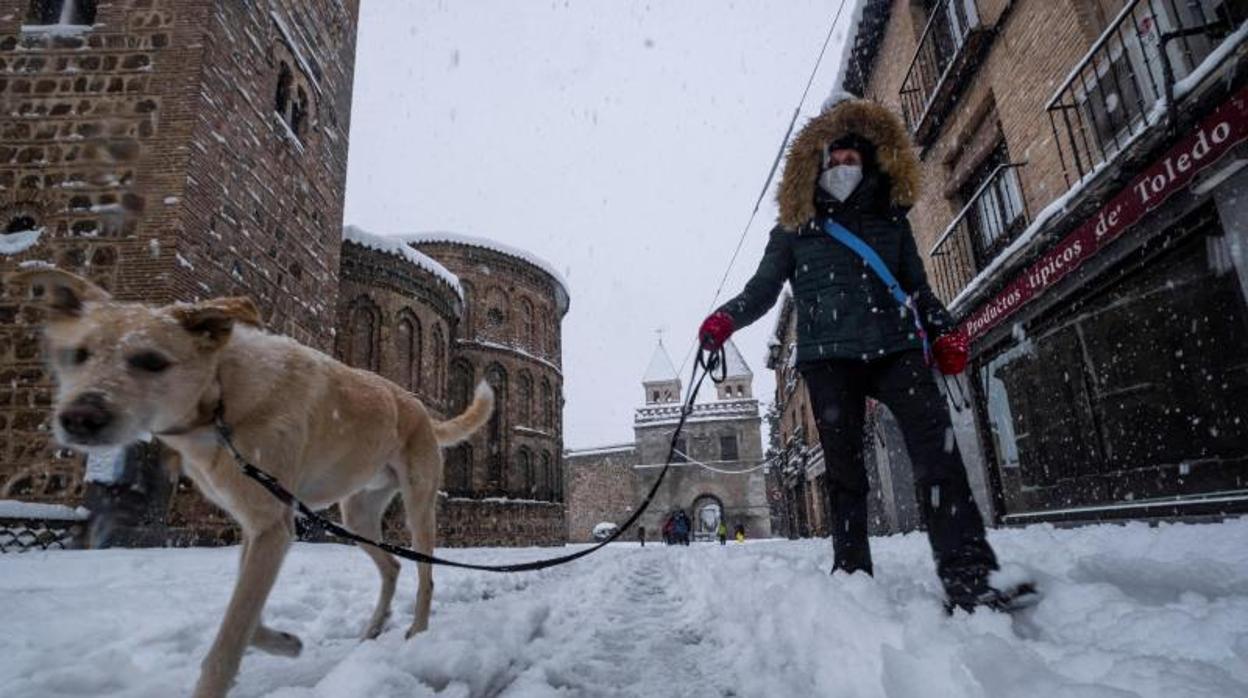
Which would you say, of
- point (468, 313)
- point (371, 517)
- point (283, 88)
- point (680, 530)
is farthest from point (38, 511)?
point (468, 313)

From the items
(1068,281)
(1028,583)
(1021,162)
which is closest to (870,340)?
(1028,583)

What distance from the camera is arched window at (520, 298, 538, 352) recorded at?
32.1m

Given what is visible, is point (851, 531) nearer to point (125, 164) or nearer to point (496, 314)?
point (125, 164)

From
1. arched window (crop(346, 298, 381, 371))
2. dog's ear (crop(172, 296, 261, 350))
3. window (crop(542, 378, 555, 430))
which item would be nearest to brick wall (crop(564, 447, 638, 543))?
window (crop(542, 378, 555, 430))

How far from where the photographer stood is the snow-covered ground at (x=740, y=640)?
4.65ft

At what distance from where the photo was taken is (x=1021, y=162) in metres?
8.12

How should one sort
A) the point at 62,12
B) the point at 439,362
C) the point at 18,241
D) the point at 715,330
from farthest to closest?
the point at 439,362
the point at 62,12
the point at 18,241
the point at 715,330

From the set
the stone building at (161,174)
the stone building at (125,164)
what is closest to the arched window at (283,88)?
the stone building at (161,174)

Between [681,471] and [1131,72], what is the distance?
135 feet

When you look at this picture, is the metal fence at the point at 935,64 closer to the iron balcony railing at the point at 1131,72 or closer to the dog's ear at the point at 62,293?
the iron balcony railing at the point at 1131,72

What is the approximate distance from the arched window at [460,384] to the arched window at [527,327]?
3.60 metres

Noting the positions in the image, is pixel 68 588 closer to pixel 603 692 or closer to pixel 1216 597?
pixel 603 692

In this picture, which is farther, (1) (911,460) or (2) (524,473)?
(2) (524,473)

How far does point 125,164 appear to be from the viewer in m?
8.94
